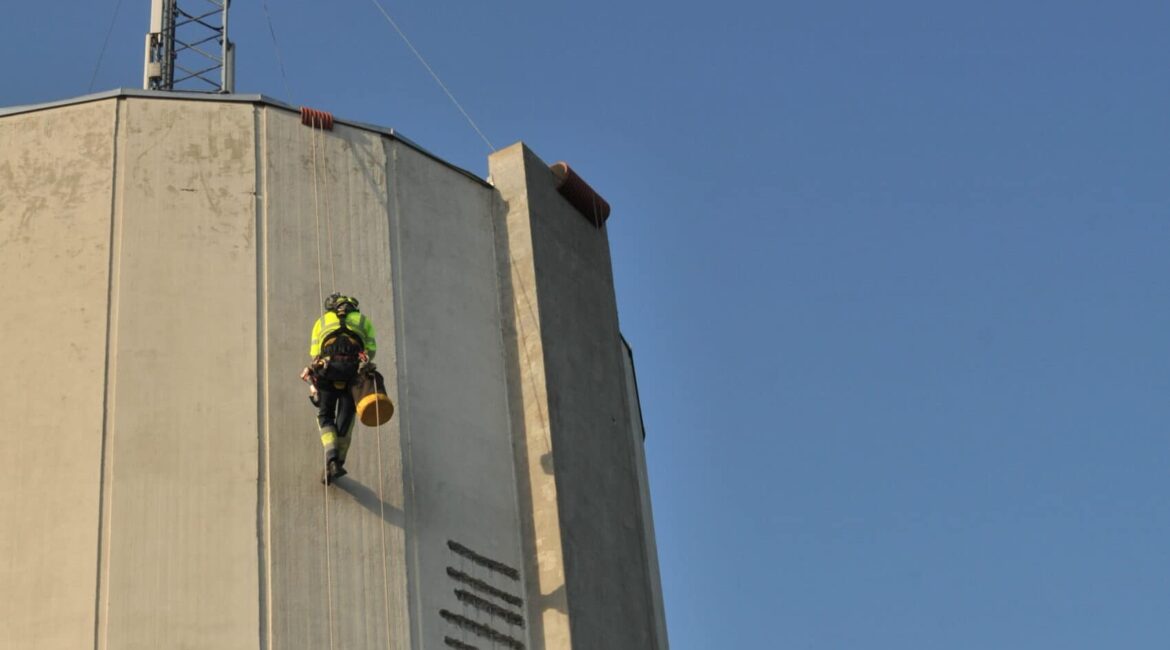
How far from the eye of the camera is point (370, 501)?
21672 mm

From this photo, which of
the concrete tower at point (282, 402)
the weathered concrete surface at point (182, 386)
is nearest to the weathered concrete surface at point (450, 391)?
the concrete tower at point (282, 402)

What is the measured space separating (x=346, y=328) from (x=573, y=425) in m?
3.63

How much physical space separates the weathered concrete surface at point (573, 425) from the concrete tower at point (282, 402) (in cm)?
4

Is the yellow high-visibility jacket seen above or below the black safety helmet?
below

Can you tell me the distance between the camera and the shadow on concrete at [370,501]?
21.6 metres

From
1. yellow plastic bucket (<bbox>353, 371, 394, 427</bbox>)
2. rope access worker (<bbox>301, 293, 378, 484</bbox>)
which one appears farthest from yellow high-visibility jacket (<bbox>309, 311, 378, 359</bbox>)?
yellow plastic bucket (<bbox>353, 371, 394, 427</bbox>)

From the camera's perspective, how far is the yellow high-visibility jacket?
2145cm

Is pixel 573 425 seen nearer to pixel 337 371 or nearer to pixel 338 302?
pixel 337 371

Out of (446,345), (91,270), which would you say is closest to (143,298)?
(91,270)

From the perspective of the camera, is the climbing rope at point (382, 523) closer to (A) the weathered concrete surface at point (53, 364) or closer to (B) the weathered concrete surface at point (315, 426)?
(B) the weathered concrete surface at point (315, 426)

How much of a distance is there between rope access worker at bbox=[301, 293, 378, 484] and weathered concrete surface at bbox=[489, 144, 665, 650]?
106 inches

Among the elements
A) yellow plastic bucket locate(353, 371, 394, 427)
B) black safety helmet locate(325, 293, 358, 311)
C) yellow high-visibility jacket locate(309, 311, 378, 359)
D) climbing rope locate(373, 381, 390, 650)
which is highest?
black safety helmet locate(325, 293, 358, 311)

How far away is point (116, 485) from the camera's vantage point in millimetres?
20875

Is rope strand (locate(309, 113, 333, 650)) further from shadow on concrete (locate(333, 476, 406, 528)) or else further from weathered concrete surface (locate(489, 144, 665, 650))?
weathered concrete surface (locate(489, 144, 665, 650))
